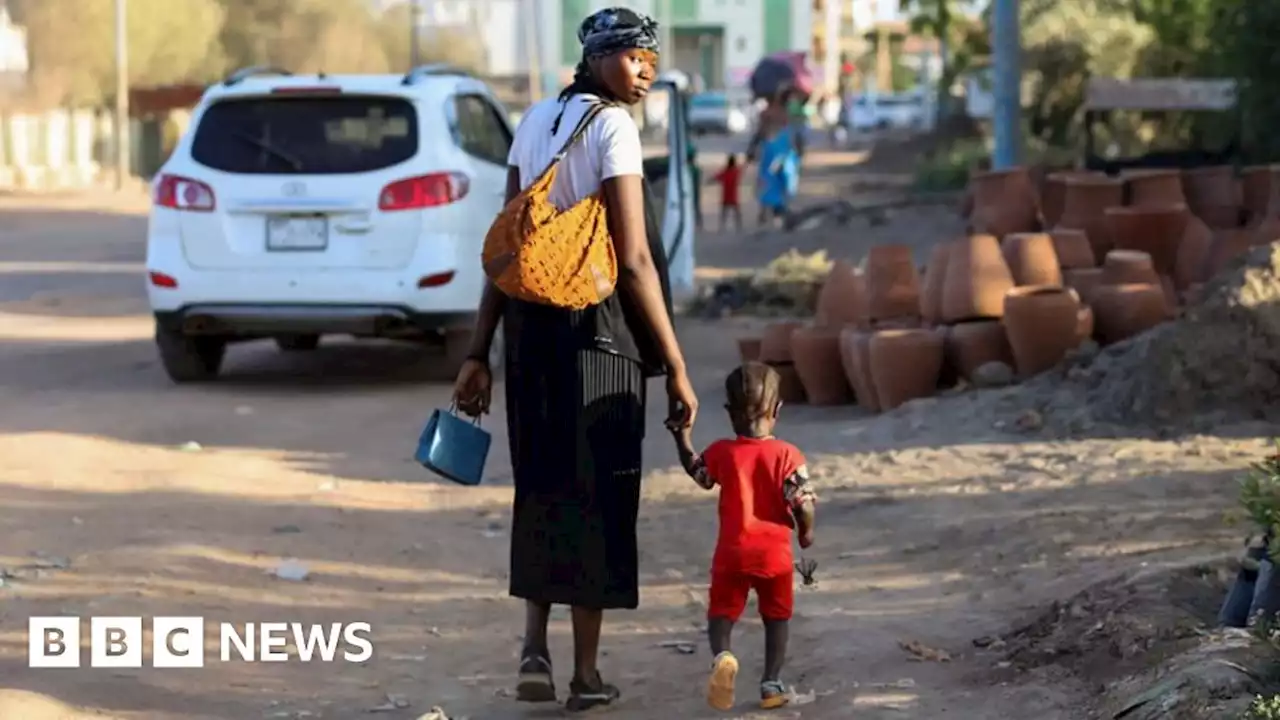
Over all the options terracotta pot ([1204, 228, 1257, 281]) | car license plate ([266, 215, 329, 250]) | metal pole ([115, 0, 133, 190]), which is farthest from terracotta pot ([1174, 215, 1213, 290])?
metal pole ([115, 0, 133, 190])

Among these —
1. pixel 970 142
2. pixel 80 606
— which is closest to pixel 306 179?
pixel 80 606

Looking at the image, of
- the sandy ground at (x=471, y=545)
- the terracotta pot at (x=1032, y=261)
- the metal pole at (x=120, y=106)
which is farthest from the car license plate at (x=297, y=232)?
the metal pole at (x=120, y=106)

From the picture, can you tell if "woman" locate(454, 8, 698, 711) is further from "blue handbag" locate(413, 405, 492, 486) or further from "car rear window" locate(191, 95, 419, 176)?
"car rear window" locate(191, 95, 419, 176)

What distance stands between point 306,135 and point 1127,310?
4668 mm

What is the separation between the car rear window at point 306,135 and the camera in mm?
11078

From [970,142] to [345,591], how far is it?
110 ft

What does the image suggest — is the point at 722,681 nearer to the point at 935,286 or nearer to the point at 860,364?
the point at 860,364

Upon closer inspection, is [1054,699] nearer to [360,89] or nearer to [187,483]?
[187,483]

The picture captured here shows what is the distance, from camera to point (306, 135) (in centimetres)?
1118

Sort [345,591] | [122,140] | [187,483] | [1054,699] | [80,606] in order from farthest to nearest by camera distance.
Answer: [122,140] → [187,483] → [345,591] → [80,606] → [1054,699]

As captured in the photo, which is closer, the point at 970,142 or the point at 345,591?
the point at 345,591

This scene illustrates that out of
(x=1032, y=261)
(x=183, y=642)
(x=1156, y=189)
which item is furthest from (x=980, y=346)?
(x=183, y=642)

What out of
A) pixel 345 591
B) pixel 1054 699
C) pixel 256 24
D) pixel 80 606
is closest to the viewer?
pixel 1054 699

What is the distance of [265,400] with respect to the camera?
1117cm
